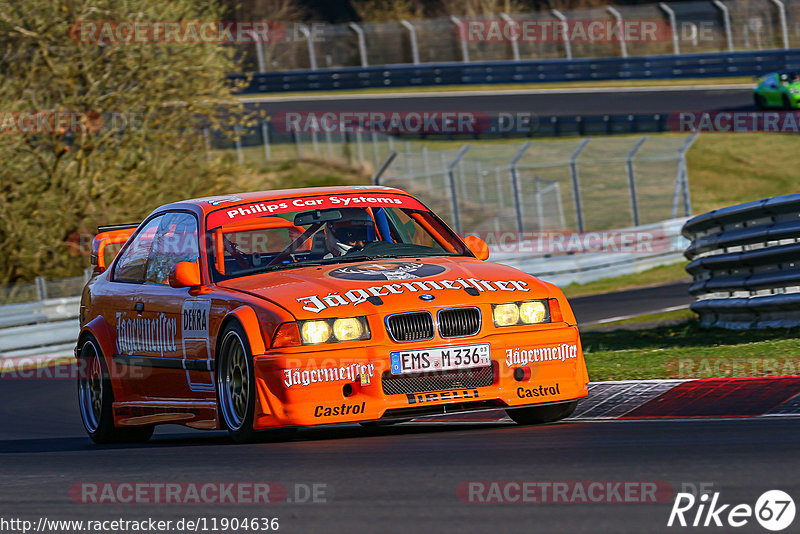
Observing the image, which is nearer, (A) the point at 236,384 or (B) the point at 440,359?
(B) the point at 440,359

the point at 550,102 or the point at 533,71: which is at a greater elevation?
the point at 533,71

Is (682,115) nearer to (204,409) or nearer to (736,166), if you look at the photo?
(736,166)

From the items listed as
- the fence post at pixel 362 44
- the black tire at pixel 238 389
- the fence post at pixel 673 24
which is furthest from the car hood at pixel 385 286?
the fence post at pixel 362 44

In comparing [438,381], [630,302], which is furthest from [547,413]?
[630,302]

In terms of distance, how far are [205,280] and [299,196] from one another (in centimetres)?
87

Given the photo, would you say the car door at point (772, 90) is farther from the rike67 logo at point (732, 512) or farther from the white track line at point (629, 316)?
the rike67 logo at point (732, 512)

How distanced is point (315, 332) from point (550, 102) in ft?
117

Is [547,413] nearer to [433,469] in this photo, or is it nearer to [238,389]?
[238,389]

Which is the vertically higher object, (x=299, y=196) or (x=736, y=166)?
(x=299, y=196)

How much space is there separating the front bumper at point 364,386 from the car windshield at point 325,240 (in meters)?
1.07

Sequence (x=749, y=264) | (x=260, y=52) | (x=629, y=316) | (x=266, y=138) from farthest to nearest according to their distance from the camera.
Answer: (x=260, y=52) < (x=266, y=138) < (x=629, y=316) < (x=749, y=264)

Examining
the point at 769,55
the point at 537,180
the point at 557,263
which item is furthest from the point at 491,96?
the point at 557,263

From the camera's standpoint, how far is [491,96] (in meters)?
43.8

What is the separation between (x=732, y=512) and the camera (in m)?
4.24
